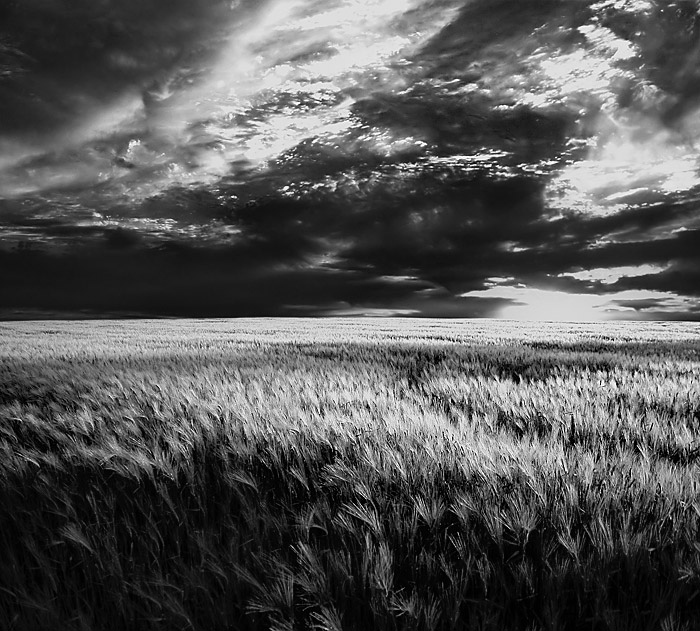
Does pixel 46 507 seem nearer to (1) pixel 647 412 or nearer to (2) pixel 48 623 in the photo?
(2) pixel 48 623

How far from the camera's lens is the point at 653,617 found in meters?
1.38

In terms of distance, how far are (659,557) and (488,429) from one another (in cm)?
177

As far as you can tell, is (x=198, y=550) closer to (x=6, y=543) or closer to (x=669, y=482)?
(x=6, y=543)

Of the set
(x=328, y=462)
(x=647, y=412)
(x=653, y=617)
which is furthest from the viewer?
(x=647, y=412)

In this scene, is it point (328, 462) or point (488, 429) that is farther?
point (488, 429)

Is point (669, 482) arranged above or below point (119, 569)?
above

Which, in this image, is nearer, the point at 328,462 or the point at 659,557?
the point at 659,557

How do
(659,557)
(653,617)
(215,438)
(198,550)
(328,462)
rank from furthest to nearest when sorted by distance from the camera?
1. (215,438)
2. (328,462)
3. (198,550)
4. (659,557)
5. (653,617)

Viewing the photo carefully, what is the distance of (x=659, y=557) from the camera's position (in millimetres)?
1685

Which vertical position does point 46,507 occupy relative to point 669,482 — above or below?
below

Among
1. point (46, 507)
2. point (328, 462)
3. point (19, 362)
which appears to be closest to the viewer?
point (46, 507)

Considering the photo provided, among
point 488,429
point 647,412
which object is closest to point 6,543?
point 488,429

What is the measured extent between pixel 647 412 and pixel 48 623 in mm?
4459

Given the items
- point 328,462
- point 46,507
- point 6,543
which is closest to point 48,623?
point 6,543
